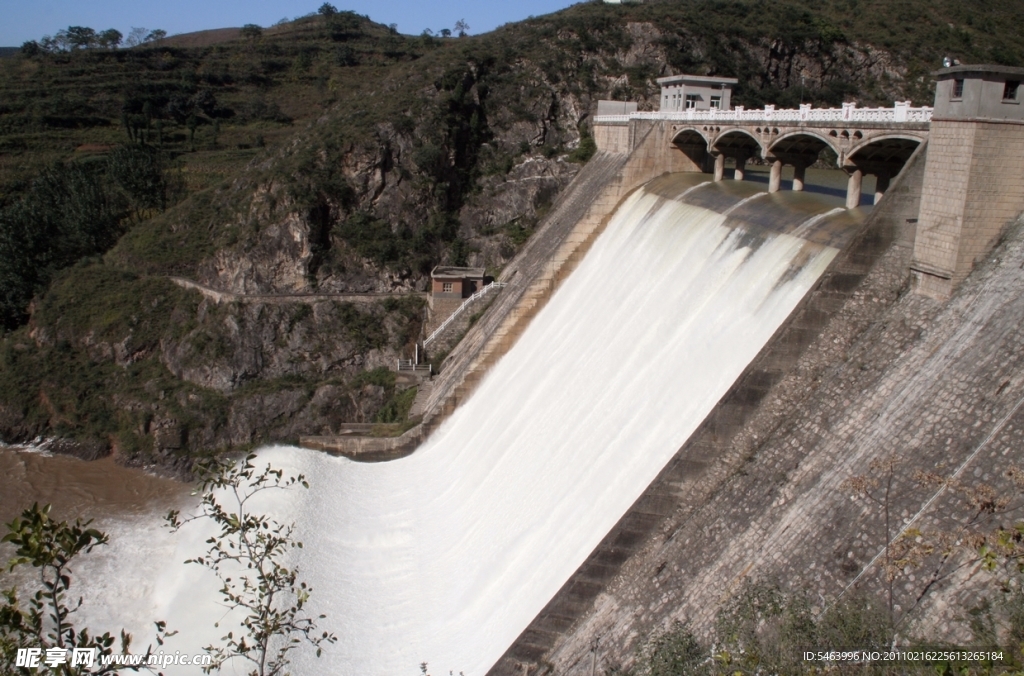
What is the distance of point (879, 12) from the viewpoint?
1935 inches

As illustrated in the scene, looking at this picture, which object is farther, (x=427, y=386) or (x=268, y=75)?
(x=268, y=75)

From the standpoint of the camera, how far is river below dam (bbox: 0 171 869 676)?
13656 mm

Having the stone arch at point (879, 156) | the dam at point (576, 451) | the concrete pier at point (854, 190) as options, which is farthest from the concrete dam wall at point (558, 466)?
the stone arch at point (879, 156)

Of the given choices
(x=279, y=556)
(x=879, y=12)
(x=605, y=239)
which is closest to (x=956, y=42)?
(x=879, y=12)

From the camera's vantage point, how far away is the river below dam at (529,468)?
13656 millimetres

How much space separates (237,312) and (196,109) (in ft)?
109

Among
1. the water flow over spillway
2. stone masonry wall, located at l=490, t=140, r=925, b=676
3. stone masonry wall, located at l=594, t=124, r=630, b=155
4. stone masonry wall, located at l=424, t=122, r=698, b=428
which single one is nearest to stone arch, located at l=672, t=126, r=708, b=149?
stone masonry wall, located at l=424, t=122, r=698, b=428

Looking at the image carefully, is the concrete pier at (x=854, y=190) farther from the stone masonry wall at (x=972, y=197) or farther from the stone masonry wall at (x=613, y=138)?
the stone masonry wall at (x=613, y=138)

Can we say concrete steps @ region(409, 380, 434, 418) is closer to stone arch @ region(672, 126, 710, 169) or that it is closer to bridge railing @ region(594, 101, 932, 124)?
stone arch @ region(672, 126, 710, 169)

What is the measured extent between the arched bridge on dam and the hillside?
8.62 m

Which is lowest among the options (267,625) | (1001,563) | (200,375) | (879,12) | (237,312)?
(200,375)

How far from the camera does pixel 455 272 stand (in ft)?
108

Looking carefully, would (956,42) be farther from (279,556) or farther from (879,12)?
(279,556)

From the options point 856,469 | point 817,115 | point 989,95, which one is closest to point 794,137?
point 817,115
